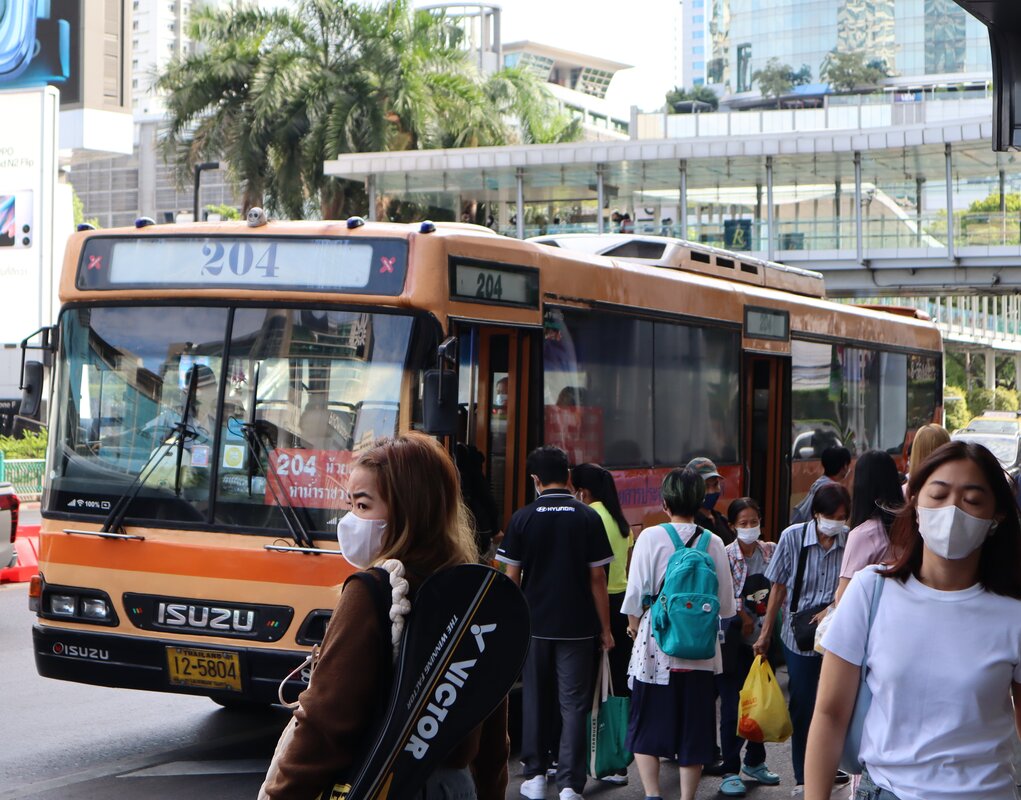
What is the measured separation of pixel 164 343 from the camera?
25.9 feet

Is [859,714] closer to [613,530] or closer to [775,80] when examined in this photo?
[613,530]

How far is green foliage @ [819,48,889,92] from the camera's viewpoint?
170250 mm

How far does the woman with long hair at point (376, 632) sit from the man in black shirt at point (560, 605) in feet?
12.1

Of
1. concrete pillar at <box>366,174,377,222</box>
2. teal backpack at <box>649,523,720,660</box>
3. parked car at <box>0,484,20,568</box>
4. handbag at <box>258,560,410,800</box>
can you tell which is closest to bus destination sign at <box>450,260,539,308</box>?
teal backpack at <box>649,523,720,660</box>

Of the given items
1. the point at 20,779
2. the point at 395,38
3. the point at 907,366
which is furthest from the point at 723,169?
the point at 20,779

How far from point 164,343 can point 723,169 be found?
32.7 m

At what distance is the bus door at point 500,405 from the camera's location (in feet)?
28.2

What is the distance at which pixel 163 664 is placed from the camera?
7441 mm

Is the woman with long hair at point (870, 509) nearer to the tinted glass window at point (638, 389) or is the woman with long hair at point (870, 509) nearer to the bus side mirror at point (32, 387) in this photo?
the tinted glass window at point (638, 389)

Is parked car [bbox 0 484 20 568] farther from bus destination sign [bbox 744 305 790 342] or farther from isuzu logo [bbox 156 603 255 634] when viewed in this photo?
bus destination sign [bbox 744 305 790 342]

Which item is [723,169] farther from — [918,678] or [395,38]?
[918,678]

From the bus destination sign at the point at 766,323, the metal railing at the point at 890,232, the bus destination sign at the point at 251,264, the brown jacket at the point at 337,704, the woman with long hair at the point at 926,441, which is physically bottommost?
the brown jacket at the point at 337,704

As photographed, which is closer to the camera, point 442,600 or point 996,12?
point 442,600

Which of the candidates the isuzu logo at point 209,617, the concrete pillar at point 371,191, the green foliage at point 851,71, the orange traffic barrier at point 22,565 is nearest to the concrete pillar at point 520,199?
the concrete pillar at point 371,191
